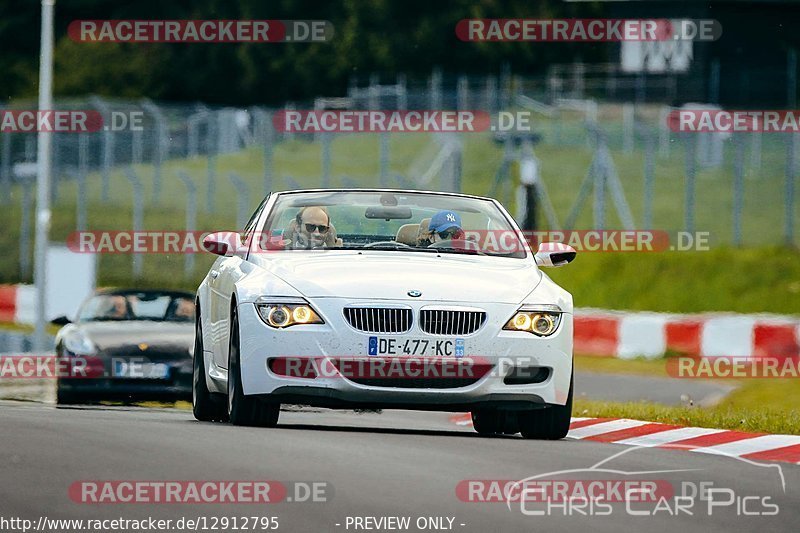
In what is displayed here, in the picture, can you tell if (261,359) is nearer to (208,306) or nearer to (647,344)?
(208,306)

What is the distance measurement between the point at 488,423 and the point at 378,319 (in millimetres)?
1986

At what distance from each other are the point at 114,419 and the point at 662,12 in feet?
144

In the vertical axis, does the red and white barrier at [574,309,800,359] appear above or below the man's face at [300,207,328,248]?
below

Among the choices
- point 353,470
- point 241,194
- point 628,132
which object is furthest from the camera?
point 628,132

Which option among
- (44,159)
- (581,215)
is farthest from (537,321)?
(581,215)

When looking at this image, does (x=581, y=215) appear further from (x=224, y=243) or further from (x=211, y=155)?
(x=224, y=243)

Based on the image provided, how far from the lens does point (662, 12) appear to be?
54062 millimetres

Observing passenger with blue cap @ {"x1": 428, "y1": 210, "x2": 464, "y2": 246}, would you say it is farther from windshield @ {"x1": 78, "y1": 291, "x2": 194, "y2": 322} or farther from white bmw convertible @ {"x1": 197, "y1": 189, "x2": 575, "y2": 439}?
windshield @ {"x1": 78, "y1": 291, "x2": 194, "y2": 322}

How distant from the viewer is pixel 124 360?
1711cm

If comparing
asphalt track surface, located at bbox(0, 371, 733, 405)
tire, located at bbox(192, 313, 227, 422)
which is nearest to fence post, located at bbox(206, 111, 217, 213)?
asphalt track surface, located at bbox(0, 371, 733, 405)

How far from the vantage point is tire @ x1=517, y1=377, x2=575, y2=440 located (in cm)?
1137

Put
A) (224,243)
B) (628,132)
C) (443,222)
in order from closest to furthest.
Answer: (443,222) → (224,243) → (628,132)

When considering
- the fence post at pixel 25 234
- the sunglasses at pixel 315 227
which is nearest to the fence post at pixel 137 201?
the fence post at pixel 25 234

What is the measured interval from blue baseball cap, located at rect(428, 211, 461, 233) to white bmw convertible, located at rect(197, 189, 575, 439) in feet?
0.88
